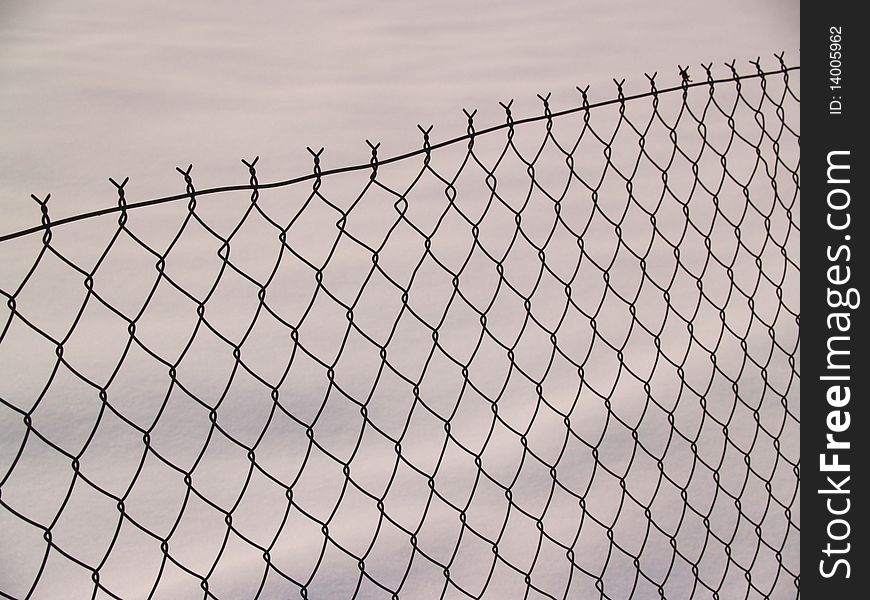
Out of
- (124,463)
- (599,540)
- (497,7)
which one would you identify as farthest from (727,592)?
(497,7)

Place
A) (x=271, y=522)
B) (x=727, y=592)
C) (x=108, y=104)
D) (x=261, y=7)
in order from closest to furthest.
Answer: (x=727, y=592) < (x=271, y=522) < (x=108, y=104) < (x=261, y=7)

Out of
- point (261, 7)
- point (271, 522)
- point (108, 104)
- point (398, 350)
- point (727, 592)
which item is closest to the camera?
point (727, 592)

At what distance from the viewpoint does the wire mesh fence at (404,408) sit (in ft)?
8.25

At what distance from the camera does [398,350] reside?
359 centimetres
